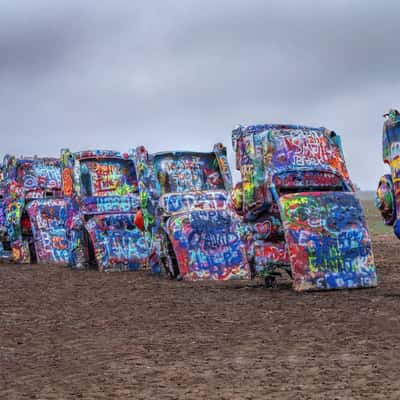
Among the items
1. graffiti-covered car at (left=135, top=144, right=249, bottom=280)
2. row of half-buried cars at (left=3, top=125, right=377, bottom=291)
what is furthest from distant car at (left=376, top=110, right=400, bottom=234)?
graffiti-covered car at (left=135, top=144, right=249, bottom=280)

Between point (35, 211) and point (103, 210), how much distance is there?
2.92 metres

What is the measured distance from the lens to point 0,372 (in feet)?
21.8

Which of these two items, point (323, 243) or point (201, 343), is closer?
point (201, 343)

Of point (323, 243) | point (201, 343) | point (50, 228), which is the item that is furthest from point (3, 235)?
point (201, 343)

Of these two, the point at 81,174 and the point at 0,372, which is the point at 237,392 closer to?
the point at 0,372

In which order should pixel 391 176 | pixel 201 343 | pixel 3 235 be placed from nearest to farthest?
1. pixel 201 343
2. pixel 391 176
3. pixel 3 235

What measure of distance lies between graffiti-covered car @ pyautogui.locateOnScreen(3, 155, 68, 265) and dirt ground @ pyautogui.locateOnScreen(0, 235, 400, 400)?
6599 millimetres

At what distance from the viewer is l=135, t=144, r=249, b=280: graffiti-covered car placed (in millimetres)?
13289

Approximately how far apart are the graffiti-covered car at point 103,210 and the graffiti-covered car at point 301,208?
4437mm

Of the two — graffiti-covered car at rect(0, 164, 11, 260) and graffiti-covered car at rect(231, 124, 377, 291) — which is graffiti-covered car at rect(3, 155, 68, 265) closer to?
graffiti-covered car at rect(0, 164, 11, 260)

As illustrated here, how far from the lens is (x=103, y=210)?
16.8 m

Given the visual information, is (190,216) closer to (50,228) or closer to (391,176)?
(391,176)

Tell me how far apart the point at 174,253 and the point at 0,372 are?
7.48 m

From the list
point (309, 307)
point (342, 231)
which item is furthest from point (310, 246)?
point (309, 307)
